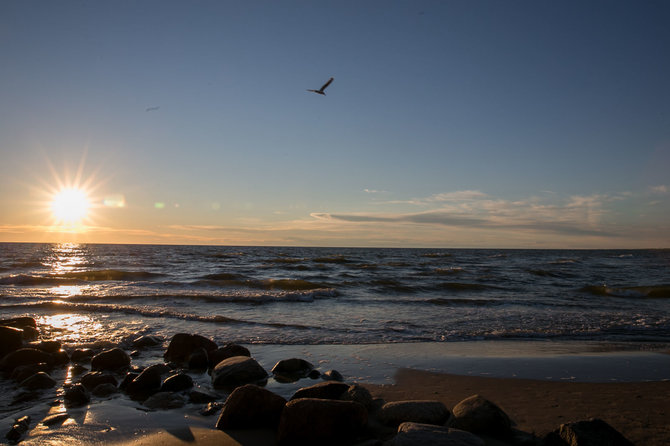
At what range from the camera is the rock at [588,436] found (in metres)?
3.05

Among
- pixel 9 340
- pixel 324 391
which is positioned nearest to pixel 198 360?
pixel 324 391

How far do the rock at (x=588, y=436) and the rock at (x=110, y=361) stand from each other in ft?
19.2

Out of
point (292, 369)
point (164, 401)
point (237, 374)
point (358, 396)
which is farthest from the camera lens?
point (292, 369)

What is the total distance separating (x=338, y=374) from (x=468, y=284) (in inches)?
609

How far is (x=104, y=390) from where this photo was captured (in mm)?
4855

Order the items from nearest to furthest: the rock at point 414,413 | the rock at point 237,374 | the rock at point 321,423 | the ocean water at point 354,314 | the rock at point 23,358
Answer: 1. the rock at point 321,423
2. the rock at point 414,413
3. the rock at point 237,374
4. the rock at point 23,358
5. the ocean water at point 354,314

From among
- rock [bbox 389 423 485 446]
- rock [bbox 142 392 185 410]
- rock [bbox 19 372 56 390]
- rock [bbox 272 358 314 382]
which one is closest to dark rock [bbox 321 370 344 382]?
rock [bbox 272 358 314 382]

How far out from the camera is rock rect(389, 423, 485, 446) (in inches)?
120

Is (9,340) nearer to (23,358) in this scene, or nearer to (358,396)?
(23,358)

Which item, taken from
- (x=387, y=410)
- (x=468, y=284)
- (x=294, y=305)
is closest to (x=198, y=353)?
(x=387, y=410)

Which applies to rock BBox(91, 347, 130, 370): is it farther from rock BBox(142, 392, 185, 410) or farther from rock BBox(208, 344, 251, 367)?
rock BBox(142, 392, 185, 410)

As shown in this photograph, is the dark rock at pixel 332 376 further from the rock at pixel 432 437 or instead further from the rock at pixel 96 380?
the rock at pixel 96 380

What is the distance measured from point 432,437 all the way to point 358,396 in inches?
49.3

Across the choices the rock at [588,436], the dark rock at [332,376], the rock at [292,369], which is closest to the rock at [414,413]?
the rock at [588,436]
